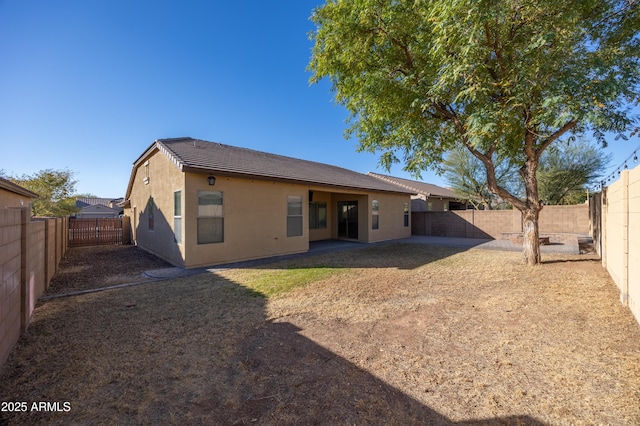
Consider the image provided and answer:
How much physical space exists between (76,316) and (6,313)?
1653 millimetres

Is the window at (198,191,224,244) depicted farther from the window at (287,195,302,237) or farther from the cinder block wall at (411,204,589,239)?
the cinder block wall at (411,204,589,239)

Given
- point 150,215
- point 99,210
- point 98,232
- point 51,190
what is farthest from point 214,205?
point 99,210

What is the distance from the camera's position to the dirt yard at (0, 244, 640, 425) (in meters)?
2.25

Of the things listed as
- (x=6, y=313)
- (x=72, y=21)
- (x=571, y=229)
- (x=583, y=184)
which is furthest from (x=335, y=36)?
(x=583, y=184)

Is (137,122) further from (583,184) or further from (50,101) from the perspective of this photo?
(583,184)

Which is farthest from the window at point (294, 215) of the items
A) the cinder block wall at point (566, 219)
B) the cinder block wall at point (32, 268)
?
the cinder block wall at point (566, 219)

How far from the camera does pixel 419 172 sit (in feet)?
27.2

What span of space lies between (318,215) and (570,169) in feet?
58.3

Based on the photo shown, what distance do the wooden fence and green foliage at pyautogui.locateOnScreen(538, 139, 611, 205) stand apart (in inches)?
1068

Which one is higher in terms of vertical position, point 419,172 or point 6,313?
point 419,172

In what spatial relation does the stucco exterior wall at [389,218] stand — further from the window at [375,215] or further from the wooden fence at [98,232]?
the wooden fence at [98,232]

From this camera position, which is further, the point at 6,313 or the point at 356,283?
the point at 356,283

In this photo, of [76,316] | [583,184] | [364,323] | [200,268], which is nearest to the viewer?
[364,323]

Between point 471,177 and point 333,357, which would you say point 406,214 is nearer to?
point 471,177
